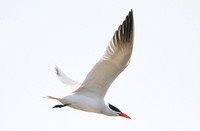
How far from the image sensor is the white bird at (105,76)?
1027cm

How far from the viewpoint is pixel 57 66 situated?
13.6 m

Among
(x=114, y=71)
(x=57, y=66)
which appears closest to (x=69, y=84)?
(x=57, y=66)

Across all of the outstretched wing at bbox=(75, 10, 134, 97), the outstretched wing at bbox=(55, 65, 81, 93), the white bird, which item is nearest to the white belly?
the white bird

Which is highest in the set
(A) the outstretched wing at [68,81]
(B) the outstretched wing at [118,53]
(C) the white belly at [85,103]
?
(B) the outstretched wing at [118,53]

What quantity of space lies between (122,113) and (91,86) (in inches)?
42.0

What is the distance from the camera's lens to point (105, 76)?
34.8 feet

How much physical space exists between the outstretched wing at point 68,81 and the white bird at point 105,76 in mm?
434

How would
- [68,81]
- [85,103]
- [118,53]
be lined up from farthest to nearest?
[68,81], [85,103], [118,53]

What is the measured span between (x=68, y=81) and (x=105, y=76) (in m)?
2.39

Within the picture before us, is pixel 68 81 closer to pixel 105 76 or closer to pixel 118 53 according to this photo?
pixel 105 76

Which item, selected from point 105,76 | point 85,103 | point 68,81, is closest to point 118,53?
point 105,76

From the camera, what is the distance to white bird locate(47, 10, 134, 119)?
10.3 m

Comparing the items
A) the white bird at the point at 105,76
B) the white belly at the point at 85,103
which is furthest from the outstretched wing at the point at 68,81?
the white belly at the point at 85,103

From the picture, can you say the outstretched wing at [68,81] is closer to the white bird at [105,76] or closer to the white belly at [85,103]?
the white bird at [105,76]
